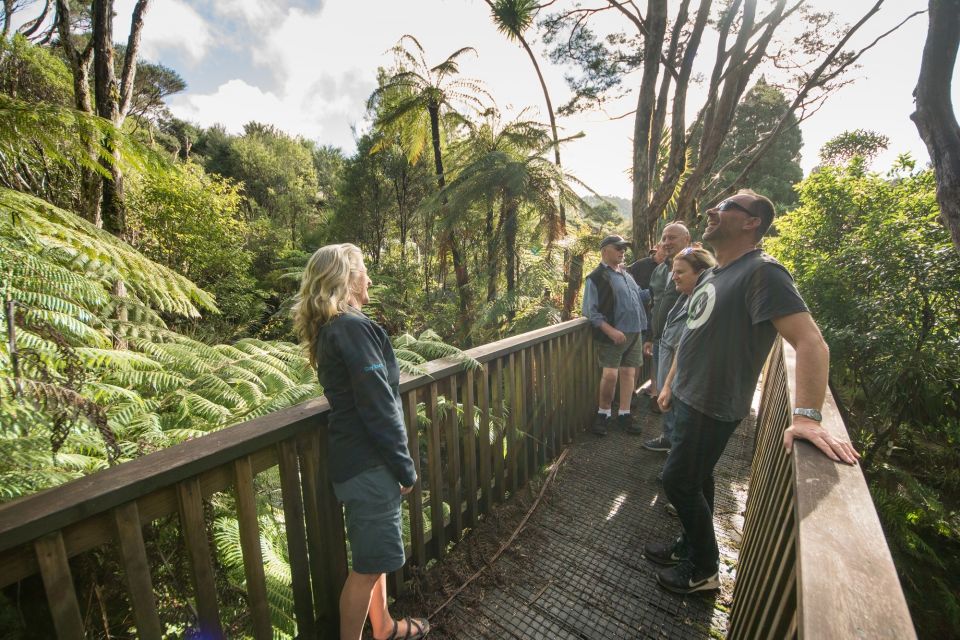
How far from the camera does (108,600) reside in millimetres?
1687

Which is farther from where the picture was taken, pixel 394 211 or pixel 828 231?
pixel 394 211

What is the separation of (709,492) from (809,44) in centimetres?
1206

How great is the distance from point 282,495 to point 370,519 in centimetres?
36

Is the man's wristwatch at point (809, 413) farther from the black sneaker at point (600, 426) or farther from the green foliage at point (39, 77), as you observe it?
the green foliage at point (39, 77)

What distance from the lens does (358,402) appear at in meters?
1.46

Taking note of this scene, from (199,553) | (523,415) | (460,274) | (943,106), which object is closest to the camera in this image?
(199,553)

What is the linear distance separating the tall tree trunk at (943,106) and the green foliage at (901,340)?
0.69m

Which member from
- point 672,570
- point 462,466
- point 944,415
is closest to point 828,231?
point 944,415

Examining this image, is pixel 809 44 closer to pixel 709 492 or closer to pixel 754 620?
pixel 709 492

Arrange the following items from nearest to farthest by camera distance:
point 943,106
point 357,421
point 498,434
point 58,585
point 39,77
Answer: point 58,585 → point 357,421 → point 498,434 → point 943,106 → point 39,77

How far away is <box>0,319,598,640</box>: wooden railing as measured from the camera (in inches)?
36.9

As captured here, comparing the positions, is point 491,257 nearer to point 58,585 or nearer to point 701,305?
point 701,305

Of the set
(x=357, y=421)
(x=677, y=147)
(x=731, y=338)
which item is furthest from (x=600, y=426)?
(x=677, y=147)

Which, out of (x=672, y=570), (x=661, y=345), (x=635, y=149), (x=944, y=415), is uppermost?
(x=635, y=149)
